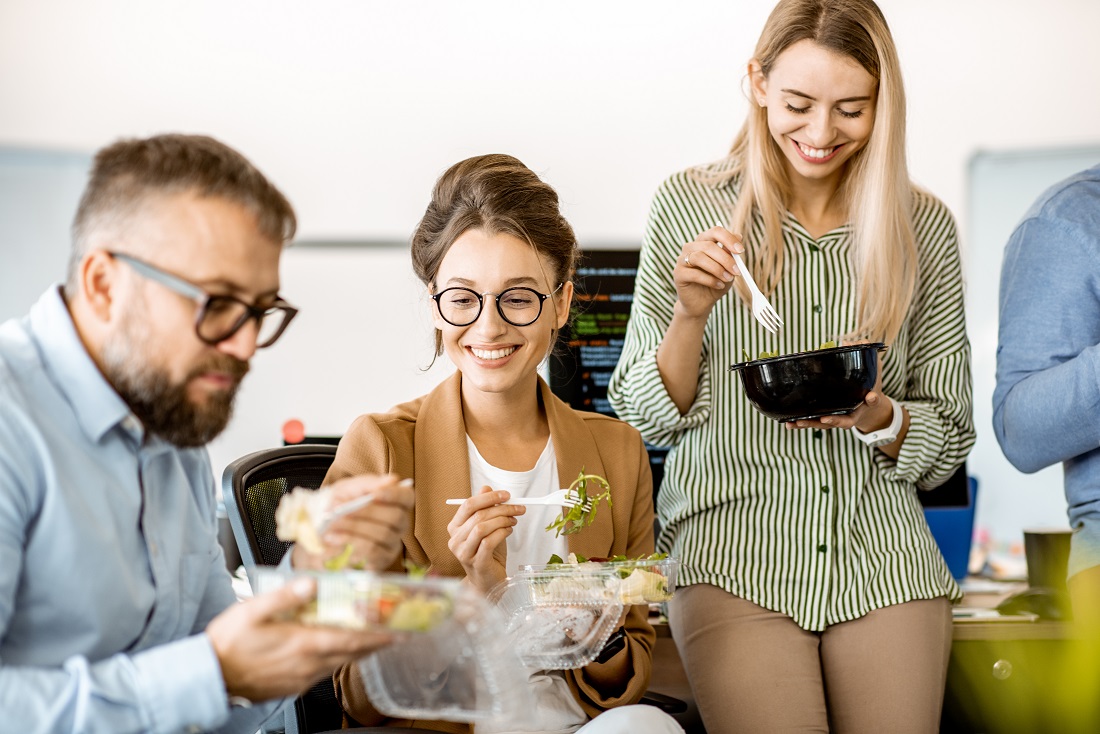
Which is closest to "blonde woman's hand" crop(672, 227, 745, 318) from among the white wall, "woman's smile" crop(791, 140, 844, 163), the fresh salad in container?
"woman's smile" crop(791, 140, 844, 163)

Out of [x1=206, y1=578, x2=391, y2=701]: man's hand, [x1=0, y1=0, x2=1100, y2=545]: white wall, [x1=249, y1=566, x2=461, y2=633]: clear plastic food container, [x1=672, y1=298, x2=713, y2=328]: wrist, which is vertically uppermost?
[x1=0, y1=0, x2=1100, y2=545]: white wall

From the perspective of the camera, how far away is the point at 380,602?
42.2 inches

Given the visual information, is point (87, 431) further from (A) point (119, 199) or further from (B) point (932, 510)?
(B) point (932, 510)

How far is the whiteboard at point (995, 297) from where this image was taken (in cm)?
483

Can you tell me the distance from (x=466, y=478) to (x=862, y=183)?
927 millimetres

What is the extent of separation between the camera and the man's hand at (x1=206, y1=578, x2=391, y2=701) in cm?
108

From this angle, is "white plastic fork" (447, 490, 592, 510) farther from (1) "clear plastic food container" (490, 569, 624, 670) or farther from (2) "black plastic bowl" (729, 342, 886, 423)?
(2) "black plastic bowl" (729, 342, 886, 423)

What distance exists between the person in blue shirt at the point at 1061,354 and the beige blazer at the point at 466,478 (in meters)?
0.74

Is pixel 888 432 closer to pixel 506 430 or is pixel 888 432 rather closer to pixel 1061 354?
pixel 1061 354

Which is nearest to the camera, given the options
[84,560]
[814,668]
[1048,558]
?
[84,560]

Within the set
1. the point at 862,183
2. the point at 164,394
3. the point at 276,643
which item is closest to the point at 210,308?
the point at 164,394

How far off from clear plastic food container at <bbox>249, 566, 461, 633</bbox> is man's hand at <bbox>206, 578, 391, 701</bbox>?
11 mm

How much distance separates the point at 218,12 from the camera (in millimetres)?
4680

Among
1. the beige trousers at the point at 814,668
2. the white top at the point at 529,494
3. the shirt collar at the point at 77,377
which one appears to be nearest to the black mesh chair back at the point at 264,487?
the white top at the point at 529,494
